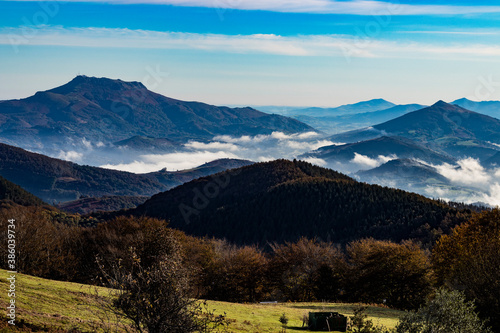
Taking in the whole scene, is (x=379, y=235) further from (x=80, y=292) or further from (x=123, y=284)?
(x=123, y=284)

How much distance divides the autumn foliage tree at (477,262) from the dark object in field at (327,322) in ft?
41.8

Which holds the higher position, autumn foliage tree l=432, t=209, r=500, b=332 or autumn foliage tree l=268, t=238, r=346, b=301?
autumn foliage tree l=432, t=209, r=500, b=332

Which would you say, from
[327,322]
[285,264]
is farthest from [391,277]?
[327,322]

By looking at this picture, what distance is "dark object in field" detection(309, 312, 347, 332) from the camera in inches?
1313

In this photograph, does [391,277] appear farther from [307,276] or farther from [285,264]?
A: [285,264]

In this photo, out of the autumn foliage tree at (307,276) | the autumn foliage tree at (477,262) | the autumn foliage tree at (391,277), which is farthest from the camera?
the autumn foliage tree at (307,276)

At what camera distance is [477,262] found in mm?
42000

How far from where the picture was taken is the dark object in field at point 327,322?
33.3 meters

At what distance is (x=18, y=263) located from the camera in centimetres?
5294

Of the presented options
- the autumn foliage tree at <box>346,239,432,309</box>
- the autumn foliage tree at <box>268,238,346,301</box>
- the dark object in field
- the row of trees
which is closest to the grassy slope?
the dark object in field

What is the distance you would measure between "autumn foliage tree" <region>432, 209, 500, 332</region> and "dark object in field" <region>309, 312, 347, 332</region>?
12737 mm

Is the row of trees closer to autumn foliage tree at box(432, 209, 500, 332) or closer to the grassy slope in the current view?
autumn foliage tree at box(432, 209, 500, 332)

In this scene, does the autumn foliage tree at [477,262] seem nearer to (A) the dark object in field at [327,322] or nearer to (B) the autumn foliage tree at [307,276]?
(A) the dark object in field at [327,322]

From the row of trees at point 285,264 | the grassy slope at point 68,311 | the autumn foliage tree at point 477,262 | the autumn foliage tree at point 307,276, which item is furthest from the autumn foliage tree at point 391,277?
the grassy slope at point 68,311
